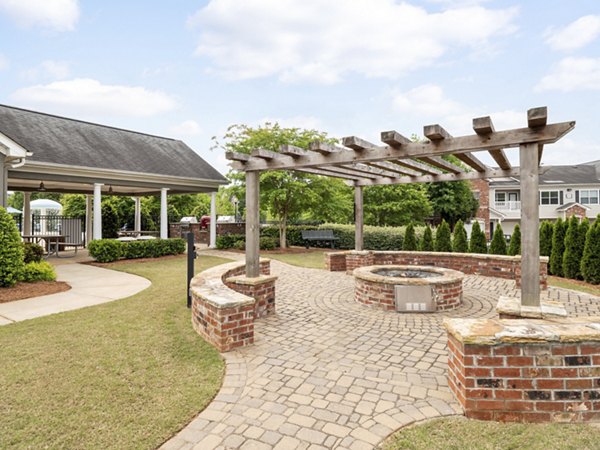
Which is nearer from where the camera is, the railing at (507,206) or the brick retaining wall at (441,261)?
the brick retaining wall at (441,261)

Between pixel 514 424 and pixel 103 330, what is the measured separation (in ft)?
15.4

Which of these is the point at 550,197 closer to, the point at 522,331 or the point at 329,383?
the point at 522,331

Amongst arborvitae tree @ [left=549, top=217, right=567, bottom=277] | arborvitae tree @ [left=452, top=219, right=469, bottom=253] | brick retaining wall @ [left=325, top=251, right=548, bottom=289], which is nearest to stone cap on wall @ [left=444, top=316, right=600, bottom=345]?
brick retaining wall @ [left=325, top=251, right=548, bottom=289]

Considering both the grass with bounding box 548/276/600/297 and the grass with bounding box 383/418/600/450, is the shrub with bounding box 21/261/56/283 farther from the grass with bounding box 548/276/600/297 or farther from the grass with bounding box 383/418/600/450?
the grass with bounding box 548/276/600/297

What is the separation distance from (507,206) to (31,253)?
102 feet

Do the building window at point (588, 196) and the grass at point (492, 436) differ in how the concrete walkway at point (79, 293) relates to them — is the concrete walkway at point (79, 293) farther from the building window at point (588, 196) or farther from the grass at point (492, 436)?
the building window at point (588, 196)

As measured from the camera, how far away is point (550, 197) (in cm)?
2744

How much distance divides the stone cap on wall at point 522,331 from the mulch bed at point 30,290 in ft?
24.9

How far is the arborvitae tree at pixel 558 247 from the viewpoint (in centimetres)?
927

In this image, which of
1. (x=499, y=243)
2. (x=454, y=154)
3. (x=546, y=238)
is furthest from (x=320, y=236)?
(x=454, y=154)

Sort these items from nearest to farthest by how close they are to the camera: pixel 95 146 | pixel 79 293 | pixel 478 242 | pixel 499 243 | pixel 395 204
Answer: pixel 79 293 → pixel 499 243 → pixel 478 242 → pixel 95 146 → pixel 395 204

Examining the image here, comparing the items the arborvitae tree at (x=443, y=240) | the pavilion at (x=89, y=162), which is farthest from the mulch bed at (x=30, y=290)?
the arborvitae tree at (x=443, y=240)

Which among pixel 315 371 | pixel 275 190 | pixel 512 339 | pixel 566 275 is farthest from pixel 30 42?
pixel 566 275

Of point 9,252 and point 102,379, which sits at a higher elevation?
point 9,252
